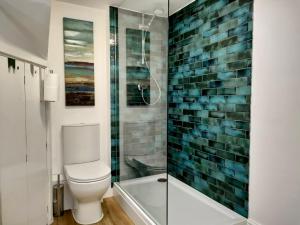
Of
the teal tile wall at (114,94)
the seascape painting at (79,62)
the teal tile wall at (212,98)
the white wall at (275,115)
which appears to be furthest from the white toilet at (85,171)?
the white wall at (275,115)

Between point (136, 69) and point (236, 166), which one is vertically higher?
point (136, 69)

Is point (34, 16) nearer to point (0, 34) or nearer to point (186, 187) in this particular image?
point (0, 34)

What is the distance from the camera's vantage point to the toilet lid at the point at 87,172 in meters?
1.97

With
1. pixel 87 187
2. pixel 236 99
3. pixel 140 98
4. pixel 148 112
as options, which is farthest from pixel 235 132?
pixel 87 187

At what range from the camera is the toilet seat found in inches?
77.1

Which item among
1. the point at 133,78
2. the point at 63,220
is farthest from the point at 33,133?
the point at 133,78

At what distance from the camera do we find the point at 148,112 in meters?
2.40

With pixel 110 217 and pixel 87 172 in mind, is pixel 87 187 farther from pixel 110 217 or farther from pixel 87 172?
pixel 110 217

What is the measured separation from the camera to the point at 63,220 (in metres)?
2.18

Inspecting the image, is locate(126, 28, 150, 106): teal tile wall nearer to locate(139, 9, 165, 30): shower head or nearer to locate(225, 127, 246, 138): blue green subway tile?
locate(139, 9, 165, 30): shower head

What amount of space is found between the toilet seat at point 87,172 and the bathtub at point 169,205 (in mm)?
415

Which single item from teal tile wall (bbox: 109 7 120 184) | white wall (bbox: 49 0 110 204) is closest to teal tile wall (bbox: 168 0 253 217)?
teal tile wall (bbox: 109 7 120 184)

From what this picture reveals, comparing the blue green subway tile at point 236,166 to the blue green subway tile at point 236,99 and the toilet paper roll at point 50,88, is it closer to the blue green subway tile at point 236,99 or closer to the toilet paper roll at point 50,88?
the blue green subway tile at point 236,99

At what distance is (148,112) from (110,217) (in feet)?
3.67
